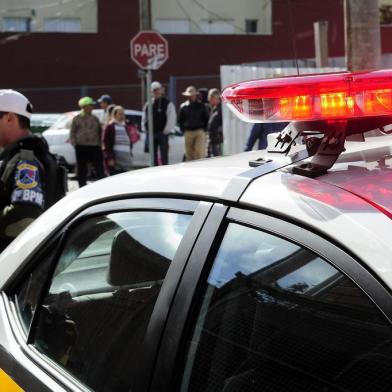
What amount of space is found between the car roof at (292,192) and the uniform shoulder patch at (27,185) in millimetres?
1260

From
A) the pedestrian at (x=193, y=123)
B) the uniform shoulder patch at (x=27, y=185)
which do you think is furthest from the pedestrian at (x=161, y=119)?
the uniform shoulder patch at (x=27, y=185)

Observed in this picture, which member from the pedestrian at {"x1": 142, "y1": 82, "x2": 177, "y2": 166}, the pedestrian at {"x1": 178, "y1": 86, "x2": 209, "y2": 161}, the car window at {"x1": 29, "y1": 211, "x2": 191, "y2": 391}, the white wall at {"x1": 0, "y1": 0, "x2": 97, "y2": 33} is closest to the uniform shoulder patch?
the car window at {"x1": 29, "y1": 211, "x2": 191, "y2": 391}

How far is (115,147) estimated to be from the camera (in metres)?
10.8

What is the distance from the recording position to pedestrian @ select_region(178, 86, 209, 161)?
41.3 ft

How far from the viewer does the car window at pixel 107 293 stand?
1676mm

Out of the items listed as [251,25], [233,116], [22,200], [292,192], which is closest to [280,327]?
[292,192]

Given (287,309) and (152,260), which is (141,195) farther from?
(287,309)

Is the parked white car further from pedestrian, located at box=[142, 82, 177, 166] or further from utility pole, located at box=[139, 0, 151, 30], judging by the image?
utility pole, located at box=[139, 0, 151, 30]

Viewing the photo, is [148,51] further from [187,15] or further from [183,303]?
[187,15]

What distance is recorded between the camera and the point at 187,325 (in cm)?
149

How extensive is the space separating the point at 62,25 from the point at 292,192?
26.4 m

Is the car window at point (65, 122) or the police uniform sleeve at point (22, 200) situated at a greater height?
the car window at point (65, 122)

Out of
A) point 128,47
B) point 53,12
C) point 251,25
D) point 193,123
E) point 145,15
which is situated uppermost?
point 53,12

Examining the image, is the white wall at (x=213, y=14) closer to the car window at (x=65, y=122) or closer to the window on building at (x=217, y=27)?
the window on building at (x=217, y=27)
